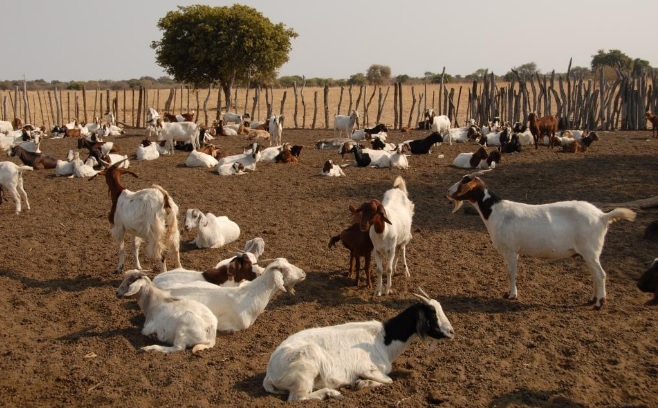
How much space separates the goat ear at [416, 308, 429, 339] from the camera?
624 centimetres

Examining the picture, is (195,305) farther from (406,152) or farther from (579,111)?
(579,111)

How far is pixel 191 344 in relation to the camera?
6648mm

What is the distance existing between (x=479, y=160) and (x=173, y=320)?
1269 centimetres

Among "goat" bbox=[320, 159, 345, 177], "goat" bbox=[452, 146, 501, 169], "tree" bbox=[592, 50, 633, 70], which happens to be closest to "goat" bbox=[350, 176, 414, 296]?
"goat" bbox=[320, 159, 345, 177]

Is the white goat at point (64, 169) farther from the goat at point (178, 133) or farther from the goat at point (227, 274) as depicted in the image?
the goat at point (227, 274)

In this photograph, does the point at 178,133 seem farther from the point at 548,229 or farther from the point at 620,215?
the point at 620,215

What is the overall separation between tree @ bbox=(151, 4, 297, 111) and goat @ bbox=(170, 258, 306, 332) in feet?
96.0

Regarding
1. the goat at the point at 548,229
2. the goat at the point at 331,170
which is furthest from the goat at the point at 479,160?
the goat at the point at 548,229

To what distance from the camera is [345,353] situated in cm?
594

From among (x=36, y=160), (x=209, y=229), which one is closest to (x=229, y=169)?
(x=36, y=160)

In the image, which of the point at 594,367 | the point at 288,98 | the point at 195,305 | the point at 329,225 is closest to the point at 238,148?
the point at 329,225

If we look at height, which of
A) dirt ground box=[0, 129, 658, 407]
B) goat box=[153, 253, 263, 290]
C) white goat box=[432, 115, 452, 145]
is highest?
white goat box=[432, 115, 452, 145]

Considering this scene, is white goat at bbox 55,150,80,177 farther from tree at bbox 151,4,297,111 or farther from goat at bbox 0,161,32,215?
tree at bbox 151,4,297,111

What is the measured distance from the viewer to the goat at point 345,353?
18.4ft
